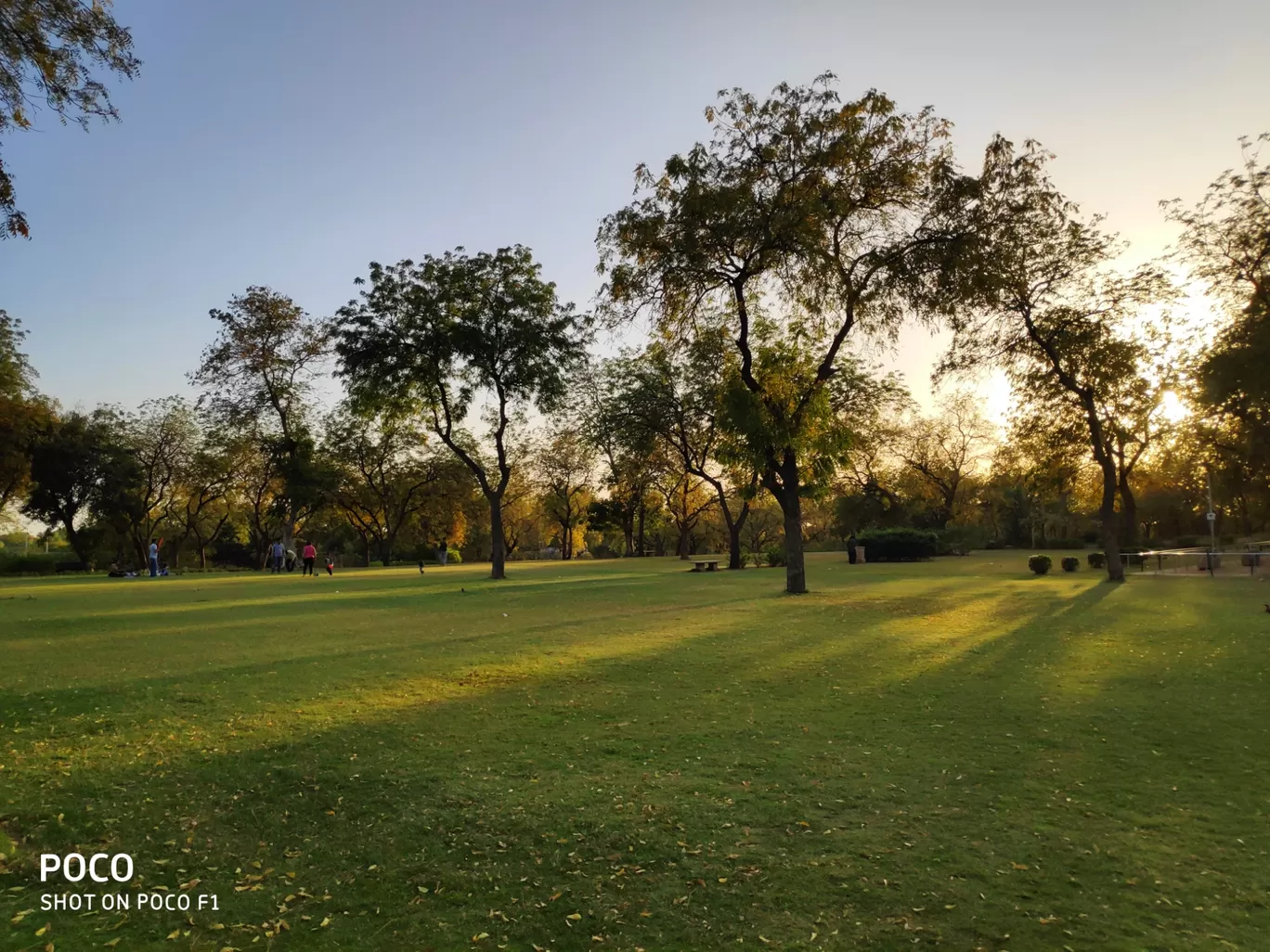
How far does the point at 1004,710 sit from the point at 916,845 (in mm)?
3808

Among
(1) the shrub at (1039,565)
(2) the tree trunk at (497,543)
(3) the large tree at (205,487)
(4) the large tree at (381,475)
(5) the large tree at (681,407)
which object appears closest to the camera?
(2) the tree trunk at (497,543)

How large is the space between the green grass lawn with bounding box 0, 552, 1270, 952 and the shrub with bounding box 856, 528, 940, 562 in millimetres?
34227

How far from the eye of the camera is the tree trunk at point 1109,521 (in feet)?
80.8

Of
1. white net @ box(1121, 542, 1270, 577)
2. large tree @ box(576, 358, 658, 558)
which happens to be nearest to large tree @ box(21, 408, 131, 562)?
large tree @ box(576, 358, 658, 558)

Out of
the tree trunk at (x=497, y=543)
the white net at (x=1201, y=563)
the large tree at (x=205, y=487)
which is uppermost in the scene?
the large tree at (x=205, y=487)

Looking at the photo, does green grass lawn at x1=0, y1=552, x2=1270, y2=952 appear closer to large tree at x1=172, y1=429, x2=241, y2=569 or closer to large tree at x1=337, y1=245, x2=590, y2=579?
large tree at x1=337, y1=245, x2=590, y2=579

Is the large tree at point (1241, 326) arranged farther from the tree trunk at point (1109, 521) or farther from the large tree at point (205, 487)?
the large tree at point (205, 487)

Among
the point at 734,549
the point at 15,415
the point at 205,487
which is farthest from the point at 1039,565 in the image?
the point at 205,487

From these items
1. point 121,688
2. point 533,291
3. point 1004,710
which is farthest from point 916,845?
point 533,291

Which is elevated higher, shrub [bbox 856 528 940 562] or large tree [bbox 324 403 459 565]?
large tree [bbox 324 403 459 565]

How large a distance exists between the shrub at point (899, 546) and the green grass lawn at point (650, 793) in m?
34.2

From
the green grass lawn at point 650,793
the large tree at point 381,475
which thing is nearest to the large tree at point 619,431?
the large tree at point 381,475

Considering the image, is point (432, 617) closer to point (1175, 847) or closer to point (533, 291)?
point (1175, 847)

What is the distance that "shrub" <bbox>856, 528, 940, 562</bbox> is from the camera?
45.5m
